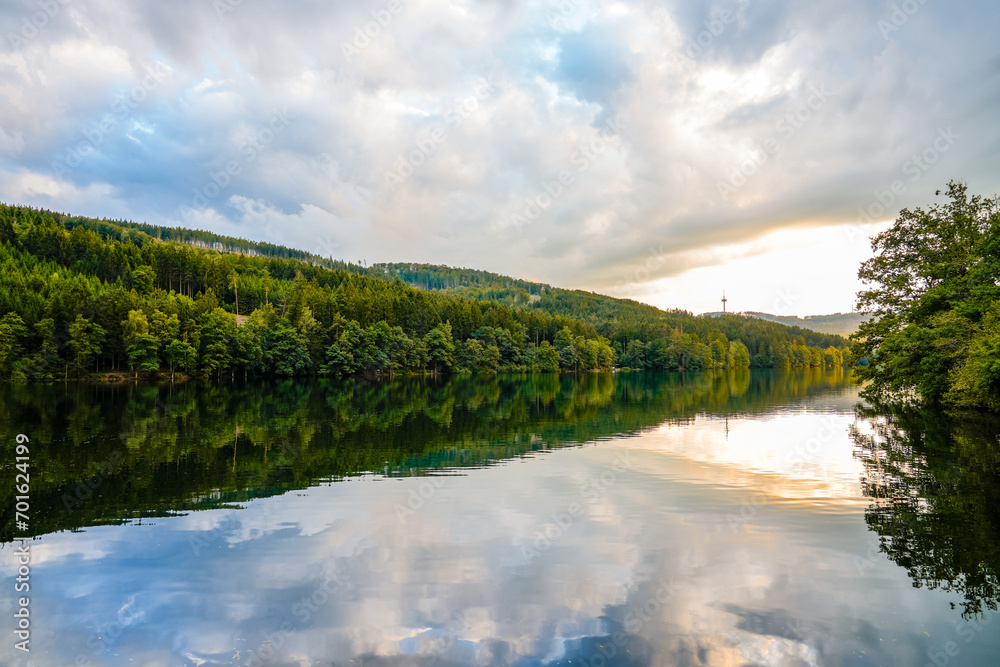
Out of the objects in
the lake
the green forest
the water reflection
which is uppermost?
the green forest

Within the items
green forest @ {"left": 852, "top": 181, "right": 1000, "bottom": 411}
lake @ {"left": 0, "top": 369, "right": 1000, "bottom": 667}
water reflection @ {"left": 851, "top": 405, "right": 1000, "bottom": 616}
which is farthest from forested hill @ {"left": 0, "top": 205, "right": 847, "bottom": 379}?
water reflection @ {"left": 851, "top": 405, "right": 1000, "bottom": 616}

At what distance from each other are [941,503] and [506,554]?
13.9 meters

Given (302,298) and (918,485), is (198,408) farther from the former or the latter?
(302,298)

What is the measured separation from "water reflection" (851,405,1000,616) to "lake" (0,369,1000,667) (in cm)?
10

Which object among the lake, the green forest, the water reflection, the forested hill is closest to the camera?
the lake

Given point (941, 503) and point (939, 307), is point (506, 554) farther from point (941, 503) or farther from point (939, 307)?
Answer: point (939, 307)

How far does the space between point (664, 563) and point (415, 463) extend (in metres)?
14.4

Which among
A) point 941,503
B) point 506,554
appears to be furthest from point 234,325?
point 941,503

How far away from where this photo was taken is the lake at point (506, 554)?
925cm

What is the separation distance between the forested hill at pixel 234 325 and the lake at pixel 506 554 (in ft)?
253

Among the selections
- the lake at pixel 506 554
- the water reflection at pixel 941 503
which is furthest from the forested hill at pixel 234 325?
the water reflection at pixel 941 503

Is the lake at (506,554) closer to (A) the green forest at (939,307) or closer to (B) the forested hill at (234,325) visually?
(A) the green forest at (939,307)

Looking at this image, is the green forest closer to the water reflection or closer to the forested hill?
the water reflection

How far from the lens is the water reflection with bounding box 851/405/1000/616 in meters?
11.8
